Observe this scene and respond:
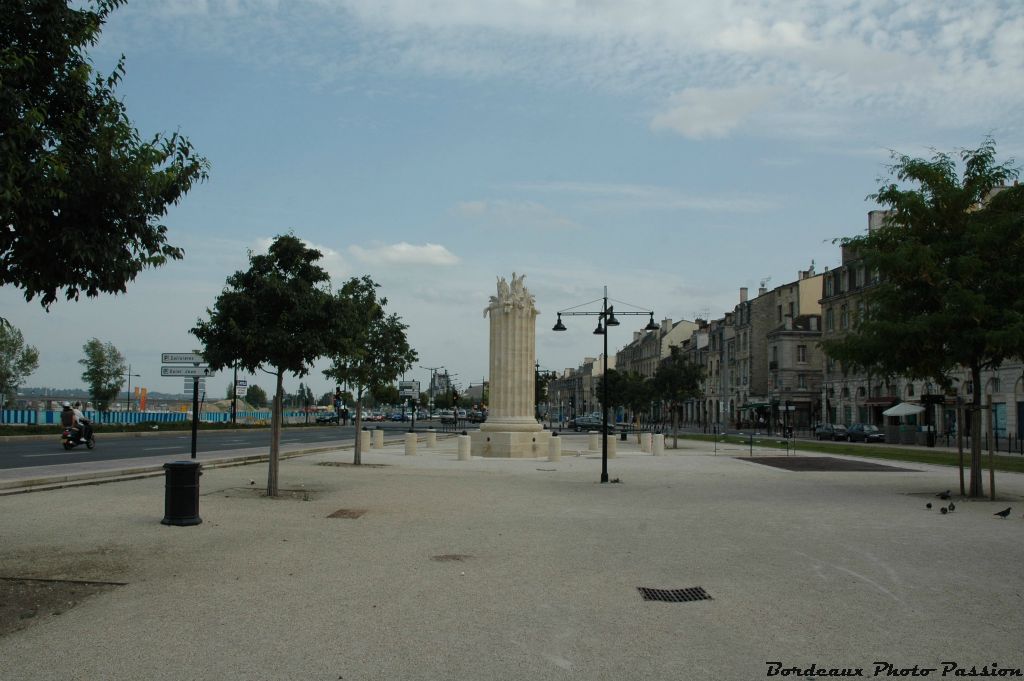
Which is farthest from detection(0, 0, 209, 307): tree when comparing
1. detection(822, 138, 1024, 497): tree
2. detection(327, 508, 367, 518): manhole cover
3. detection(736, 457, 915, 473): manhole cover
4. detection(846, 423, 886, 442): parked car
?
detection(846, 423, 886, 442): parked car

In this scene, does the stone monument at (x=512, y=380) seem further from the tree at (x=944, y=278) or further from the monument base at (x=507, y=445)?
the tree at (x=944, y=278)

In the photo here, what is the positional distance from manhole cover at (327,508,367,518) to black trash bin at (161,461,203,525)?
2282 millimetres

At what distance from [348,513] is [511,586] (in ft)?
21.1

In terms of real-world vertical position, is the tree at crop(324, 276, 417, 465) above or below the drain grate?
above

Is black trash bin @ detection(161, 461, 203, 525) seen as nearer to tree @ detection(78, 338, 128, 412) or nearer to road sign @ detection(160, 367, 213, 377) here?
road sign @ detection(160, 367, 213, 377)

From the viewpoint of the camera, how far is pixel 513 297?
35.7 metres

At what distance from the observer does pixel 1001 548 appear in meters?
11.0

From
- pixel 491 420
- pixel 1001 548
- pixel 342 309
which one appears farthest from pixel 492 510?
pixel 491 420

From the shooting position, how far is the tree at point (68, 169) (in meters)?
7.04

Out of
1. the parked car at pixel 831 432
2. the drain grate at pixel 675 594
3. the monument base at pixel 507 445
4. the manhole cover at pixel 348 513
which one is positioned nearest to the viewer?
the drain grate at pixel 675 594

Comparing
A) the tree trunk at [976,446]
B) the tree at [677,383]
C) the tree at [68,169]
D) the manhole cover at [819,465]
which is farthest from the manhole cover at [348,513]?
the tree at [677,383]

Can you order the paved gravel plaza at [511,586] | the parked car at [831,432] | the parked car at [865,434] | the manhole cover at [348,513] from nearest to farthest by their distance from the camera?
the paved gravel plaza at [511,586]
the manhole cover at [348,513]
the parked car at [865,434]
the parked car at [831,432]

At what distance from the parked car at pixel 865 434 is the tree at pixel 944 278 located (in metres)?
39.3

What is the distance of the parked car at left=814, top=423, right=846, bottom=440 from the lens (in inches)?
2292
